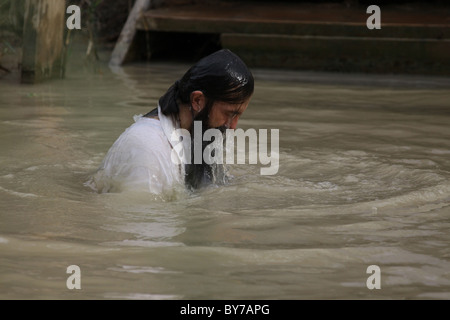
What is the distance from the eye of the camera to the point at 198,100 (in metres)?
3.89

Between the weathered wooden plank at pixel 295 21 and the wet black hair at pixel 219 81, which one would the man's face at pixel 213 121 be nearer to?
the wet black hair at pixel 219 81

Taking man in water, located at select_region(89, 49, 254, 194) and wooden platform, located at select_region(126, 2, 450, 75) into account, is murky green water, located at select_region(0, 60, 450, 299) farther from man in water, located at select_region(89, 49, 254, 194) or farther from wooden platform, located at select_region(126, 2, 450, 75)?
wooden platform, located at select_region(126, 2, 450, 75)

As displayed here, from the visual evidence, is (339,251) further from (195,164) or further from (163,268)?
(195,164)

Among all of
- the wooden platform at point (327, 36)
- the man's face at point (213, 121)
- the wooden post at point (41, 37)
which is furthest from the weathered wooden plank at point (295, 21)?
the man's face at point (213, 121)

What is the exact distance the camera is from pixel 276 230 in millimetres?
3455

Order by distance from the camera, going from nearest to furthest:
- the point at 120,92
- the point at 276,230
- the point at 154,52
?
the point at 276,230 < the point at 120,92 < the point at 154,52

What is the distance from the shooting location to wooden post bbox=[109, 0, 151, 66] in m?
9.55

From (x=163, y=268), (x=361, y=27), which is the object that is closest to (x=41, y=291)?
(x=163, y=268)

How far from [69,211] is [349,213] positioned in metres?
1.33

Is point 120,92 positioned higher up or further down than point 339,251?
higher up

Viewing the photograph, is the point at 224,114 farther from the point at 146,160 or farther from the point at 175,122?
the point at 146,160

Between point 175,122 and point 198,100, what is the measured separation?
0.56ft

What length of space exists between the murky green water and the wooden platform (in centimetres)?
192

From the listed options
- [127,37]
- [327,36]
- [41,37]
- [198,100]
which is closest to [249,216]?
[198,100]
